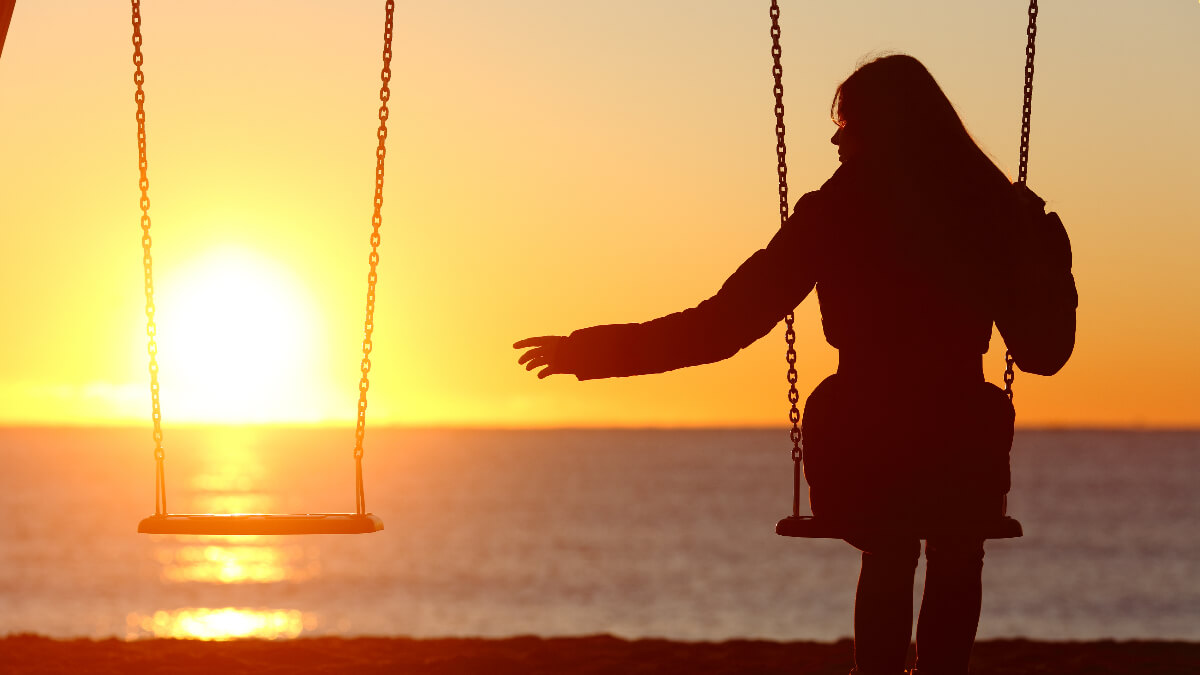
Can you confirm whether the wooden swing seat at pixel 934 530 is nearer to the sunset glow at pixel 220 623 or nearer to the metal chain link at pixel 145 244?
the metal chain link at pixel 145 244

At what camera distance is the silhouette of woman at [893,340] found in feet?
14.9

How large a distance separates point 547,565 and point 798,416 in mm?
52282

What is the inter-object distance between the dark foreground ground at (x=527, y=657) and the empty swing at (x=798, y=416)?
3117 millimetres

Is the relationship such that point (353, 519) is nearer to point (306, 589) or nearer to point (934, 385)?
point (934, 385)

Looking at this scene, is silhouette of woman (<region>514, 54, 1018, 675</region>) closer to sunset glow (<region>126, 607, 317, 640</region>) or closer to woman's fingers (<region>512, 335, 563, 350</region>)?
woman's fingers (<region>512, 335, 563, 350</region>)

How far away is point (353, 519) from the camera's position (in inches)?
227

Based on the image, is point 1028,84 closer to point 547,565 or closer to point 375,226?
point 375,226

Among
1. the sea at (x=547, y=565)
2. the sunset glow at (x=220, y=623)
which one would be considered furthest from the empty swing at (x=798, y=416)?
the sunset glow at (x=220, y=623)

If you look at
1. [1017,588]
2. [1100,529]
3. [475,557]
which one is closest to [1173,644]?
[1017,588]

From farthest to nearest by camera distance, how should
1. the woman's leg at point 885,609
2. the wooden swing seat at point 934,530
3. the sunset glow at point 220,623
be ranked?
1. the sunset glow at point 220,623
2. the woman's leg at point 885,609
3. the wooden swing seat at point 934,530

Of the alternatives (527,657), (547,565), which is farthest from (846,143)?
(547,565)

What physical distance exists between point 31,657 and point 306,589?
4264 centimetres

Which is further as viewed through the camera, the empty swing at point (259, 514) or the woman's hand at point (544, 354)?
the empty swing at point (259, 514)

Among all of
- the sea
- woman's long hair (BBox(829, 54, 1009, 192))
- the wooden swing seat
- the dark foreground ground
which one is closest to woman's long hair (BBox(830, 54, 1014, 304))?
woman's long hair (BBox(829, 54, 1009, 192))
